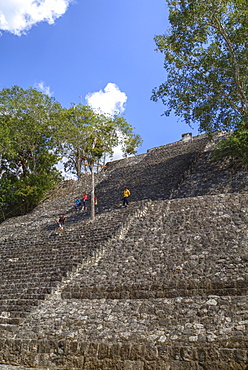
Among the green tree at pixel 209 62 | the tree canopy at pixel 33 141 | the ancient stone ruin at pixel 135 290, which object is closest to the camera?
the ancient stone ruin at pixel 135 290

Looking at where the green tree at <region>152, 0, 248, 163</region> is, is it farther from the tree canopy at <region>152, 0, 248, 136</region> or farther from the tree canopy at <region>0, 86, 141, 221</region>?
the tree canopy at <region>0, 86, 141, 221</region>

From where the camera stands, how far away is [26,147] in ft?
79.7

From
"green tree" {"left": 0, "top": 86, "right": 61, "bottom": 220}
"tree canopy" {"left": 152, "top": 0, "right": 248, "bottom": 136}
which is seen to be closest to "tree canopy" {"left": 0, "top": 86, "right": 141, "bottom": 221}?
"green tree" {"left": 0, "top": 86, "right": 61, "bottom": 220}

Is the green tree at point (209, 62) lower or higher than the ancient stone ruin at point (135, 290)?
higher

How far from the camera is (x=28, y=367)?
6.03m

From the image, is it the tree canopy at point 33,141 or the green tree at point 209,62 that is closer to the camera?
the green tree at point 209,62

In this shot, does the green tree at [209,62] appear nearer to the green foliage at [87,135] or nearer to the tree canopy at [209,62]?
the tree canopy at [209,62]

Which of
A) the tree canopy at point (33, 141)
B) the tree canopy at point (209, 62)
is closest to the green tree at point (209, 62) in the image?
the tree canopy at point (209, 62)

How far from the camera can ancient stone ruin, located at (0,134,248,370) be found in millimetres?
5277

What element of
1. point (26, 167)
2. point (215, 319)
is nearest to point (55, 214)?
point (26, 167)

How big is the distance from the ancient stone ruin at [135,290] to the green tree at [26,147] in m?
9.53

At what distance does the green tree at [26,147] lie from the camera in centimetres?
2314

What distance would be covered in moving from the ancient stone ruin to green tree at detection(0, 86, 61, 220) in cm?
953

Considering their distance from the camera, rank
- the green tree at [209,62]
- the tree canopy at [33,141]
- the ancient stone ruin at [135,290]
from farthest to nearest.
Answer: the tree canopy at [33,141]
the green tree at [209,62]
the ancient stone ruin at [135,290]
